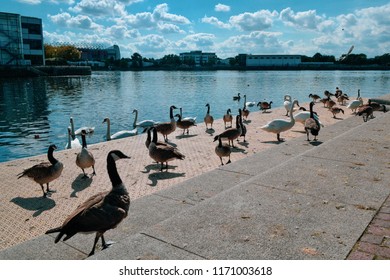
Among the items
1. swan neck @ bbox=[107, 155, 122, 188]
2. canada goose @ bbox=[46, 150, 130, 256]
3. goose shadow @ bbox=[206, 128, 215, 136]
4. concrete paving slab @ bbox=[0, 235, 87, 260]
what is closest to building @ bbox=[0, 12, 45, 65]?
goose shadow @ bbox=[206, 128, 215, 136]

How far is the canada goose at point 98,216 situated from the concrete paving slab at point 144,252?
76cm

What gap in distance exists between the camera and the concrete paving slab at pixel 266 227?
358cm

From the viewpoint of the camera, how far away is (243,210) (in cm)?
460

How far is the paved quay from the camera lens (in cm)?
366

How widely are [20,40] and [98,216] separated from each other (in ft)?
338

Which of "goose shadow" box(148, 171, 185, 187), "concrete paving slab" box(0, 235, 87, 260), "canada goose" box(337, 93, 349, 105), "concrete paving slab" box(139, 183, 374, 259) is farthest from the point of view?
"canada goose" box(337, 93, 349, 105)

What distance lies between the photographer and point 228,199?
500cm

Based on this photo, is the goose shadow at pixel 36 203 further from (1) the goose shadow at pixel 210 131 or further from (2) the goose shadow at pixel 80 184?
(1) the goose shadow at pixel 210 131

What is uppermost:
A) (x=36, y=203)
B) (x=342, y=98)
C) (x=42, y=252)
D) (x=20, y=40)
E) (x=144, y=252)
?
(x=20, y=40)

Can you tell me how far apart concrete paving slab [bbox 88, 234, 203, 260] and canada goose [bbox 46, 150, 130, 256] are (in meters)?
0.76

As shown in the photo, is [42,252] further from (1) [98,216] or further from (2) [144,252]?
(2) [144,252]

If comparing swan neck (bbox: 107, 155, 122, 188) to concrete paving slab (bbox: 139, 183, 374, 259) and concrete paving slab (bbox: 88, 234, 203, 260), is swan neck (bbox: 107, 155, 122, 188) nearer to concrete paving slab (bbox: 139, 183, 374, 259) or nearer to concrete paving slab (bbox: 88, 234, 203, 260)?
concrete paving slab (bbox: 139, 183, 374, 259)

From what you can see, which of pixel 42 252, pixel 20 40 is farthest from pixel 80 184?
pixel 20 40

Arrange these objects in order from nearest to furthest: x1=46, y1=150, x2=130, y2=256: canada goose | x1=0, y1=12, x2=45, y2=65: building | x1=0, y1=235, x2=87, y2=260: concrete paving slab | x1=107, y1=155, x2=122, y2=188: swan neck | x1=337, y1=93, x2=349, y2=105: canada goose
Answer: x1=46, y1=150, x2=130, y2=256: canada goose → x1=0, y1=235, x2=87, y2=260: concrete paving slab → x1=107, y1=155, x2=122, y2=188: swan neck → x1=337, y1=93, x2=349, y2=105: canada goose → x1=0, y1=12, x2=45, y2=65: building
